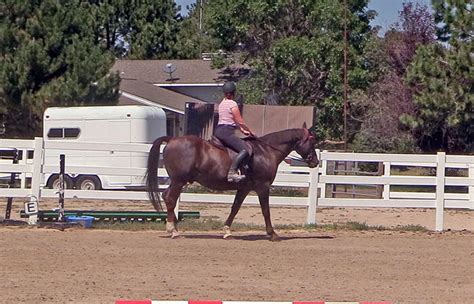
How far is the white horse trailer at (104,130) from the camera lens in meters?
31.1

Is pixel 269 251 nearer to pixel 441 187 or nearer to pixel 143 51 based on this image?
pixel 441 187

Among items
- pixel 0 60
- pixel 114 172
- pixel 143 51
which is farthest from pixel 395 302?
pixel 143 51

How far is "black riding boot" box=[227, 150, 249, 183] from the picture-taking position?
16.9 meters

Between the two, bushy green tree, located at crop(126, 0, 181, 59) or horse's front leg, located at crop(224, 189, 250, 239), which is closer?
horse's front leg, located at crop(224, 189, 250, 239)

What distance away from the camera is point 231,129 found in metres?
17.0

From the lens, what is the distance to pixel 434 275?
13.6 m

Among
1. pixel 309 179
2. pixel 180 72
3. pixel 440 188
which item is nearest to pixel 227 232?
pixel 309 179

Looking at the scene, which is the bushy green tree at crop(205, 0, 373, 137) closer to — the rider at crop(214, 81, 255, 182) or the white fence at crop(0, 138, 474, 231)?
the white fence at crop(0, 138, 474, 231)

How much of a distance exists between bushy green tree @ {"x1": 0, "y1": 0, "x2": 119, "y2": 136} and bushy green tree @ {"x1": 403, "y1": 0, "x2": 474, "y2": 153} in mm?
10451

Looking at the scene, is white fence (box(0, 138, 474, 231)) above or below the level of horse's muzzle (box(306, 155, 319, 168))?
below

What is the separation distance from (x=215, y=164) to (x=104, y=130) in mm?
15809

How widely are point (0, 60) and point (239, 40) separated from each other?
1323 centimetres

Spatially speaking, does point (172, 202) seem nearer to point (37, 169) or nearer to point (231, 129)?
point (231, 129)

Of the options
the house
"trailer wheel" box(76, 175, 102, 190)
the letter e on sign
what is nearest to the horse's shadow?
the letter e on sign
